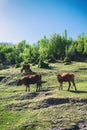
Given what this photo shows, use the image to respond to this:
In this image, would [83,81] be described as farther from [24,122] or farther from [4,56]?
[4,56]

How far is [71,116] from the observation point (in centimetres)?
2555

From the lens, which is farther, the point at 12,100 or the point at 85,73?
the point at 85,73

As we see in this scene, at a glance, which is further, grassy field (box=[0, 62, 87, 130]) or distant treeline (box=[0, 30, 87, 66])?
distant treeline (box=[0, 30, 87, 66])

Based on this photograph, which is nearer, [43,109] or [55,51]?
[43,109]

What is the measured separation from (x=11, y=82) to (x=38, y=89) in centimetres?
753

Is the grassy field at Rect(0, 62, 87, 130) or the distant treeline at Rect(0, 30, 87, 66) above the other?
the distant treeline at Rect(0, 30, 87, 66)

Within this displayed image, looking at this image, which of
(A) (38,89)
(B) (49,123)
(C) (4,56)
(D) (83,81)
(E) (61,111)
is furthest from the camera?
(C) (4,56)

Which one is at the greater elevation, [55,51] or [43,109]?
[55,51]

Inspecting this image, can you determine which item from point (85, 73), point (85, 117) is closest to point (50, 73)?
point (85, 73)

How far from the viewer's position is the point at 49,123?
80.6 feet

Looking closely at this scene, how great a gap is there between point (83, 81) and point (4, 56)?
64434 mm

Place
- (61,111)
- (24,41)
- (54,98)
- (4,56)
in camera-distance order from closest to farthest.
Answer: (61,111) < (54,98) < (4,56) < (24,41)

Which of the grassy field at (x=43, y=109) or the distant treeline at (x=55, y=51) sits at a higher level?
the distant treeline at (x=55, y=51)

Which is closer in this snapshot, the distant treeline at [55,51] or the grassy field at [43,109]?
the grassy field at [43,109]
